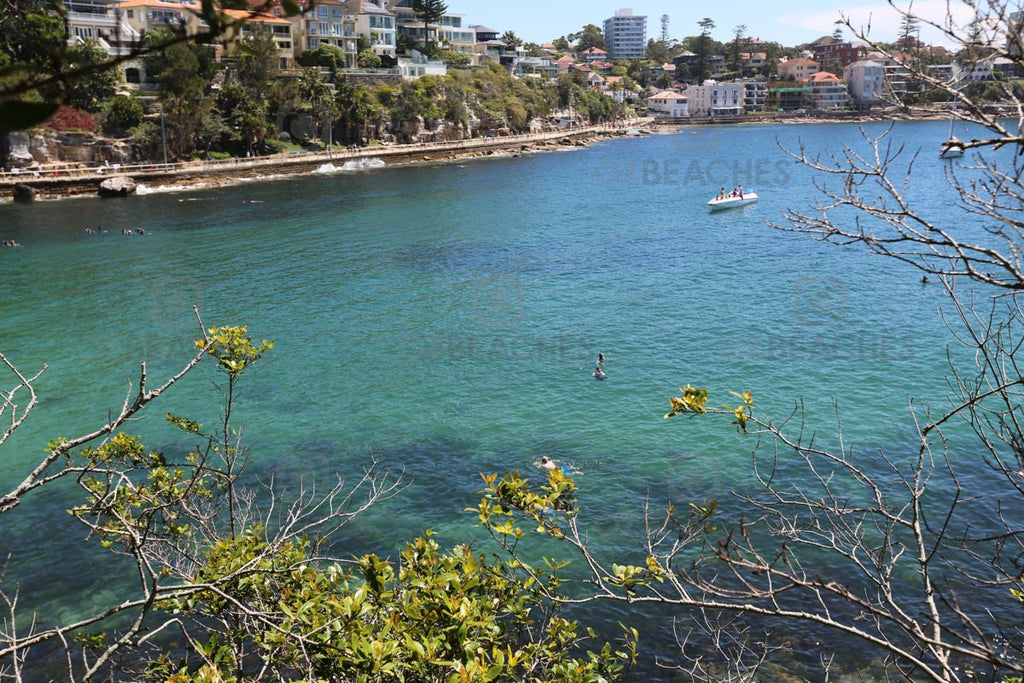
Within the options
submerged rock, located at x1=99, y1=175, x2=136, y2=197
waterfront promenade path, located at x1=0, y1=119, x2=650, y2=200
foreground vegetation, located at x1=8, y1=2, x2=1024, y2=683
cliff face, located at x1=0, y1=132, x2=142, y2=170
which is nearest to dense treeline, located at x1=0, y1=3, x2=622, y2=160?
cliff face, located at x1=0, y1=132, x2=142, y2=170

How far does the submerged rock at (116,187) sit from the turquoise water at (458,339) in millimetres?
4670

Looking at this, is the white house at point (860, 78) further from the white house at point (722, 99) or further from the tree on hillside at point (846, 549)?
the tree on hillside at point (846, 549)

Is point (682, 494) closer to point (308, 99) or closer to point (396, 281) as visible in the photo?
point (396, 281)

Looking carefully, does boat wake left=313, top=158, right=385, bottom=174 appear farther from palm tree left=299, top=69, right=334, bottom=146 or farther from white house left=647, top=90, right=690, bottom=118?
white house left=647, top=90, right=690, bottom=118

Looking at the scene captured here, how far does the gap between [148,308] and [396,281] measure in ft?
37.2

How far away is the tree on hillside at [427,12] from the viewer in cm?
11944

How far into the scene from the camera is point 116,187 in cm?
6488

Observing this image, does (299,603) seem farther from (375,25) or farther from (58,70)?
(375,25)

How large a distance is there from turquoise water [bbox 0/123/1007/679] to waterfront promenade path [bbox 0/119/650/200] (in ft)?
18.8

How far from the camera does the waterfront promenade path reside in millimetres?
65000

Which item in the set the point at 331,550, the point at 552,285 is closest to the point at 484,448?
the point at 331,550

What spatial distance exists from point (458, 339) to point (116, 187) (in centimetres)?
4824

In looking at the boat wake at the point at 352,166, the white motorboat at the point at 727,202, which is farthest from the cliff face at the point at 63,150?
the white motorboat at the point at 727,202

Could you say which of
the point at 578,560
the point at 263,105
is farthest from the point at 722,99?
the point at 578,560
